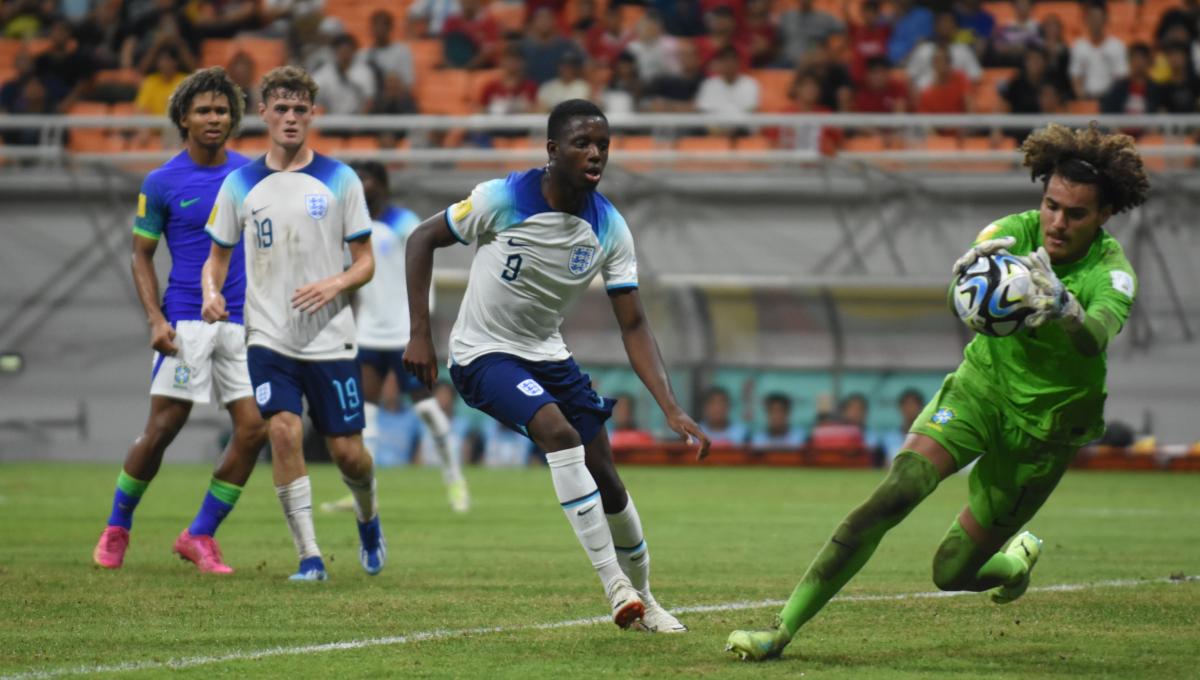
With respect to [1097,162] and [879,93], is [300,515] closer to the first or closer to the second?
[1097,162]

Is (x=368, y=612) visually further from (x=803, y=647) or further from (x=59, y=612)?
(x=803, y=647)

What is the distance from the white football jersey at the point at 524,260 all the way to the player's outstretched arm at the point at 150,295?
255 cm

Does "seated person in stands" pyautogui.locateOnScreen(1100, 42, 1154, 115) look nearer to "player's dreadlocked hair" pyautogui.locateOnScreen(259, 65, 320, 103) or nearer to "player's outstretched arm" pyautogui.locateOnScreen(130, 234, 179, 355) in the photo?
"player's dreadlocked hair" pyautogui.locateOnScreen(259, 65, 320, 103)

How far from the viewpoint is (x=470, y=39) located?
75.9 feet

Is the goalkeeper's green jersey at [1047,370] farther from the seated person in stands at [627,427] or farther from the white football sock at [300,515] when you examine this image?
the seated person in stands at [627,427]

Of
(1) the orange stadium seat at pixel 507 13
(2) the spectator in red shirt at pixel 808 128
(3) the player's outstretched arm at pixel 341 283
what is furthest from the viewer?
(1) the orange stadium seat at pixel 507 13

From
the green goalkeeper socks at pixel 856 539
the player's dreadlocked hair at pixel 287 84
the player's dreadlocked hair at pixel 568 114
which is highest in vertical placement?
the player's dreadlocked hair at pixel 568 114

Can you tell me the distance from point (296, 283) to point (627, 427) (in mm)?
11369

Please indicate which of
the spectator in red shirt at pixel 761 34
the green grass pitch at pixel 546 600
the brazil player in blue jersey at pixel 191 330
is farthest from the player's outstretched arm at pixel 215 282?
the spectator in red shirt at pixel 761 34

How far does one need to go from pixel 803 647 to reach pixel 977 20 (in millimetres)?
16106

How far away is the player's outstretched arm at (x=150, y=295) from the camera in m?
9.48

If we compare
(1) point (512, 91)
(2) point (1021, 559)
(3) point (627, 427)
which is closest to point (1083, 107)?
(3) point (627, 427)

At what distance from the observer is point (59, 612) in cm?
766

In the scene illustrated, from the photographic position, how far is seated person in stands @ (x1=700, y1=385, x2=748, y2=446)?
20.0 meters
